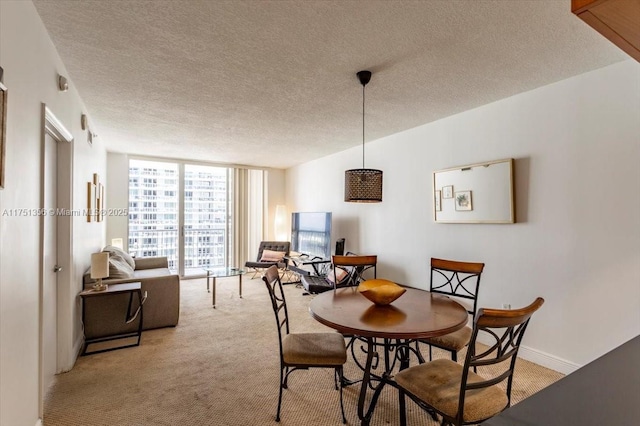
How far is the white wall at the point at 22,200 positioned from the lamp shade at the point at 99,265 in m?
1.17

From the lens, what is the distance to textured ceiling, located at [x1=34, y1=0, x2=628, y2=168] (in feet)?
5.88

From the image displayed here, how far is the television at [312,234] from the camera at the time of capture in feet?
17.6

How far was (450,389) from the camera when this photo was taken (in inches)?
60.4

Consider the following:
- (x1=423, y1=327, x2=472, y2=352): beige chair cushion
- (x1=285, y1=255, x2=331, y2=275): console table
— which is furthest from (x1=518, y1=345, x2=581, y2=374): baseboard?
(x1=285, y1=255, x2=331, y2=275): console table

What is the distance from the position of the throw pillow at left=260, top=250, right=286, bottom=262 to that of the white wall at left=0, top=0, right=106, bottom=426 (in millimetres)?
4570

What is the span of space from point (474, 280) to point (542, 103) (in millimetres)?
1807

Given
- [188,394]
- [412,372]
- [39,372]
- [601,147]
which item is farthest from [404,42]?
[39,372]

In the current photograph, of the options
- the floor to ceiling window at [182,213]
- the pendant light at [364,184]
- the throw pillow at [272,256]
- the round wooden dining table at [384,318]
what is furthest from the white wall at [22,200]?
the throw pillow at [272,256]

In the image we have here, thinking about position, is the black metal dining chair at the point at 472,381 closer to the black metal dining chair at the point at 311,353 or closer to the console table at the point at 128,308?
the black metal dining chair at the point at 311,353

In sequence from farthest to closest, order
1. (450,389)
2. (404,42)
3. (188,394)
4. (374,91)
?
→ (374,91), (188,394), (404,42), (450,389)

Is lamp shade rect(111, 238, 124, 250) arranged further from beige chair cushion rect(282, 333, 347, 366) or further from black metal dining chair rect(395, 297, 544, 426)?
black metal dining chair rect(395, 297, 544, 426)

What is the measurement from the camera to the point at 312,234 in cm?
578

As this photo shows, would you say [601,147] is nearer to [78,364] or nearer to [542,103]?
[542,103]

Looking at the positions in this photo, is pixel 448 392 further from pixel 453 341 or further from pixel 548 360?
pixel 548 360
